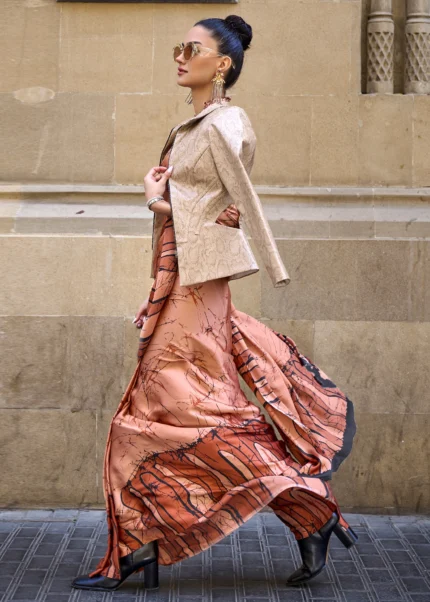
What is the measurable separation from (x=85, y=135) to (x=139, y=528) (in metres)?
2.56

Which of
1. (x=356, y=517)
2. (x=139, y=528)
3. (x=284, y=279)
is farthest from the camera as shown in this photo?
(x=356, y=517)

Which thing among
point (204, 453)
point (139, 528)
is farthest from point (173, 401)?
point (139, 528)

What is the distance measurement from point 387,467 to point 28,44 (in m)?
3.12

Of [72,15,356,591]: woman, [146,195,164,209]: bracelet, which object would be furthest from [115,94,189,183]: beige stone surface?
[146,195,164,209]: bracelet

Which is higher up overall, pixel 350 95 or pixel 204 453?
pixel 350 95

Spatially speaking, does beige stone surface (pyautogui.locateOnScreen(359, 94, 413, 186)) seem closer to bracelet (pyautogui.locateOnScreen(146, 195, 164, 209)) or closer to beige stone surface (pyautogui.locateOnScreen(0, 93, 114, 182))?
beige stone surface (pyautogui.locateOnScreen(0, 93, 114, 182))

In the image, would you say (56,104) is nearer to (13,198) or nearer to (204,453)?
(13,198)

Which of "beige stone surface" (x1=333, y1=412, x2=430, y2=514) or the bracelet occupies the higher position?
the bracelet

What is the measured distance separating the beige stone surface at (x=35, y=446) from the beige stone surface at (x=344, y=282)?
4.02 ft

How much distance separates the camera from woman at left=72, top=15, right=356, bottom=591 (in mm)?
4586

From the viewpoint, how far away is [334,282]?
620cm

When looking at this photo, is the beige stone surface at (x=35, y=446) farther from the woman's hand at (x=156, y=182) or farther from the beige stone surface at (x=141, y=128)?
the woman's hand at (x=156, y=182)

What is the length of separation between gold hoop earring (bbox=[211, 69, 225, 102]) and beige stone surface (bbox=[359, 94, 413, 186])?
5.84 ft

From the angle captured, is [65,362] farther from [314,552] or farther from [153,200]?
[314,552]
